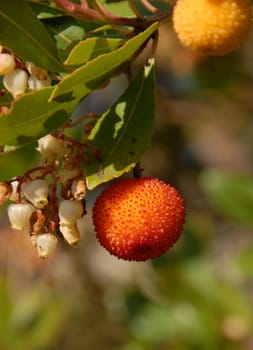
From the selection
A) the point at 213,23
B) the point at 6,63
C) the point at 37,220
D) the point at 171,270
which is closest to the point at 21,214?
the point at 37,220

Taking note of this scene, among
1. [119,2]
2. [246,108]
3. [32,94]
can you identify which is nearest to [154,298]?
[246,108]

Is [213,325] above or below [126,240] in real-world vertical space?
below

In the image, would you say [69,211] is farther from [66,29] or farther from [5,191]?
[66,29]

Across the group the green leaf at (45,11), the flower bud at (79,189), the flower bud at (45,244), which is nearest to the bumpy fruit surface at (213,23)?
the green leaf at (45,11)

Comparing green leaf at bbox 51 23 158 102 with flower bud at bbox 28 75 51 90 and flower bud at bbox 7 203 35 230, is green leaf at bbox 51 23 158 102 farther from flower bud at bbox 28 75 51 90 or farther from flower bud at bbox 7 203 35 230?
flower bud at bbox 7 203 35 230

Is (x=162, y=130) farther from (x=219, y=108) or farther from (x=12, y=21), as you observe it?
(x=12, y=21)

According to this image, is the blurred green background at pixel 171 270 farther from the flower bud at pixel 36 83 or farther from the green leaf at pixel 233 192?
the flower bud at pixel 36 83
